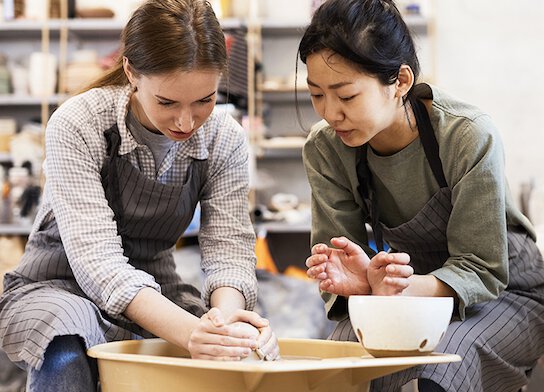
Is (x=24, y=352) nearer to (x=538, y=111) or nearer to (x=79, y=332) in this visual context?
(x=79, y=332)

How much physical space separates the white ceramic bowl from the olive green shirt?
236 mm

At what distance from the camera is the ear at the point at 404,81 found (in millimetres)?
1508

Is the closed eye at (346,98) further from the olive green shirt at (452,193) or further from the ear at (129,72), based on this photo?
the ear at (129,72)

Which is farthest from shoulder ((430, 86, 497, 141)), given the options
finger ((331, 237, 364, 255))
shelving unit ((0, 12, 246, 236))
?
shelving unit ((0, 12, 246, 236))

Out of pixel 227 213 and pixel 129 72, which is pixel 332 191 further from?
pixel 129 72

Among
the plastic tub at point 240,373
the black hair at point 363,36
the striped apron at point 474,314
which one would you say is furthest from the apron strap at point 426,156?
the plastic tub at point 240,373

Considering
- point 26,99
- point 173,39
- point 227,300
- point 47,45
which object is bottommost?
point 26,99

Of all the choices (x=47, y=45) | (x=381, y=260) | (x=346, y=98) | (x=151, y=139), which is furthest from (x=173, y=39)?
(x=47, y=45)

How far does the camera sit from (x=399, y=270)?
4.23ft

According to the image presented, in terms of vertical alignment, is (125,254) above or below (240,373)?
below

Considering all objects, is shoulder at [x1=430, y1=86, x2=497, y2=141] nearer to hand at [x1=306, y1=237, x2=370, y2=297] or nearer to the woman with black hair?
the woman with black hair

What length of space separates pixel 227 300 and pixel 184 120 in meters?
0.33

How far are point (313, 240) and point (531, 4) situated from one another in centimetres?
346

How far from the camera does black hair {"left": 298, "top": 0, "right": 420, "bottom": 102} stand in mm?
1443
